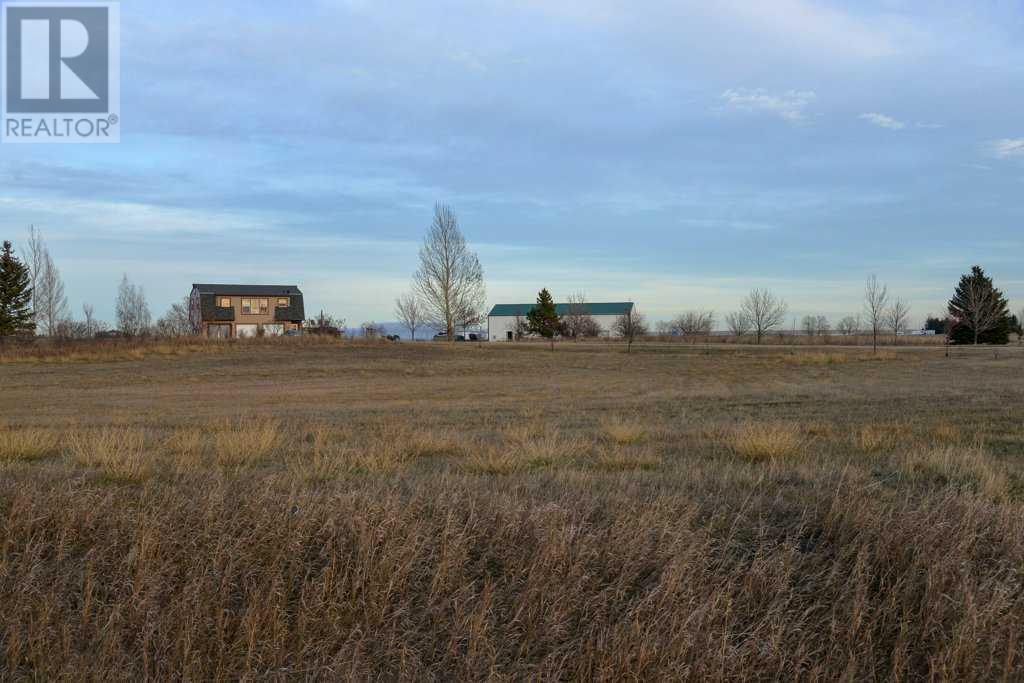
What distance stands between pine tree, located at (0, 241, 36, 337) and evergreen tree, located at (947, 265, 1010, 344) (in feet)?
241

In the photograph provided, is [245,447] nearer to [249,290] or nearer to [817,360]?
[817,360]

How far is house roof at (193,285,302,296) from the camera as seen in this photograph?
244ft

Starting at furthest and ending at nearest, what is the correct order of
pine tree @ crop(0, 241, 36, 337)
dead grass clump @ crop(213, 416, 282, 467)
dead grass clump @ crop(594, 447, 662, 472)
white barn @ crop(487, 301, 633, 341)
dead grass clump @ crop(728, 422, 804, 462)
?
1. white barn @ crop(487, 301, 633, 341)
2. pine tree @ crop(0, 241, 36, 337)
3. dead grass clump @ crop(728, 422, 804, 462)
4. dead grass clump @ crop(213, 416, 282, 467)
5. dead grass clump @ crop(594, 447, 662, 472)

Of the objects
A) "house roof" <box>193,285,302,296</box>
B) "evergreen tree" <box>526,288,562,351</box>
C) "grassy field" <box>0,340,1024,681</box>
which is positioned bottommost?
"grassy field" <box>0,340,1024,681</box>

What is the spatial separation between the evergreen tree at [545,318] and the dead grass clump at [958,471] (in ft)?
245

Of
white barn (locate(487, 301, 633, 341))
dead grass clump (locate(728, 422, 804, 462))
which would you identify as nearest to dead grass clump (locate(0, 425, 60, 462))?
Result: dead grass clump (locate(728, 422, 804, 462))

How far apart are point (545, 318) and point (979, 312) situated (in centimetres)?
4245

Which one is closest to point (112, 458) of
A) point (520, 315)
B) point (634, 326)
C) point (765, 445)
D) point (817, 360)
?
point (765, 445)

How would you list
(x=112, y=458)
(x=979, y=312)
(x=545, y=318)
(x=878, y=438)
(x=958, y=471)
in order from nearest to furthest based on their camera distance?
(x=958, y=471) → (x=112, y=458) → (x=878, y=438) → (x=979, y=312) → (x=545, y=318)

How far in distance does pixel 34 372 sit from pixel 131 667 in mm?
32516

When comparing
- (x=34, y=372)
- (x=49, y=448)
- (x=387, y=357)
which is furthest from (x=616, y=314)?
(x=49, y=448)

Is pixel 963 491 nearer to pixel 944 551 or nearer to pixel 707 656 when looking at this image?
pixel 944 551

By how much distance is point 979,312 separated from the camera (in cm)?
6175

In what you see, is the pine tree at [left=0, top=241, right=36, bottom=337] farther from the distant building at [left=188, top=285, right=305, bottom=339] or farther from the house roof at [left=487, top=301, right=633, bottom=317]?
the house roof at [left=487, top=301, right=633, bottom=317]
